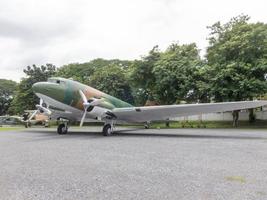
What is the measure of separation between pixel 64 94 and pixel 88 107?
180cm

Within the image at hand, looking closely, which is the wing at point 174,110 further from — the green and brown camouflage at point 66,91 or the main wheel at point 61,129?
the main wheel at point 61,129

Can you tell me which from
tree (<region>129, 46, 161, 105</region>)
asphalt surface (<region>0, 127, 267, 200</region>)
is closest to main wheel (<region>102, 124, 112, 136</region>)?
asphalt surface (<region>0, 127, 267, 200</region>)

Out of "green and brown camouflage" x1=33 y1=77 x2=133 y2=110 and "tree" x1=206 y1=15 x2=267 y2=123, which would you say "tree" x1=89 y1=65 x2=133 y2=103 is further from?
"green and brown camouflage" x1=33 y1=77 x2=133 y2=110

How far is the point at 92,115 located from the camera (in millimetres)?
19844

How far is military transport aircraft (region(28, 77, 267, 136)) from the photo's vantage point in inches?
725

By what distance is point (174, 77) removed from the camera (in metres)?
31.8

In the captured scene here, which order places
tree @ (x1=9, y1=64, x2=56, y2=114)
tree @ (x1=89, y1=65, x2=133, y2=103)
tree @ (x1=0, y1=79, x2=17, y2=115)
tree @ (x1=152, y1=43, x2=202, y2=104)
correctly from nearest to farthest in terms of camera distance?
tree @ (x1=152, y1=43, x2=202, y2=104), tree @ (x1=89, y1=65, x2=133, y2=103), tree @ (x1=9, y1=64, x2=56, y2=114), tree @ (x1=0, y1=79, x2=17, y2=115)

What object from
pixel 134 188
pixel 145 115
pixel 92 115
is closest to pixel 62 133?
pixel 92 115

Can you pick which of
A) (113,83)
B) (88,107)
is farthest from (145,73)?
(88,107)

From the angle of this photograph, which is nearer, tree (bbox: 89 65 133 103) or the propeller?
the propeller

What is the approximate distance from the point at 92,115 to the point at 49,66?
35.7 meters

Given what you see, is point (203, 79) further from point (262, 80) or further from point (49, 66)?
point (49, 66)

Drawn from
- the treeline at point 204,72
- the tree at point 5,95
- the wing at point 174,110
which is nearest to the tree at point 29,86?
the treeline at point 204,72

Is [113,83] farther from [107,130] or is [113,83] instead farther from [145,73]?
[107,130]
